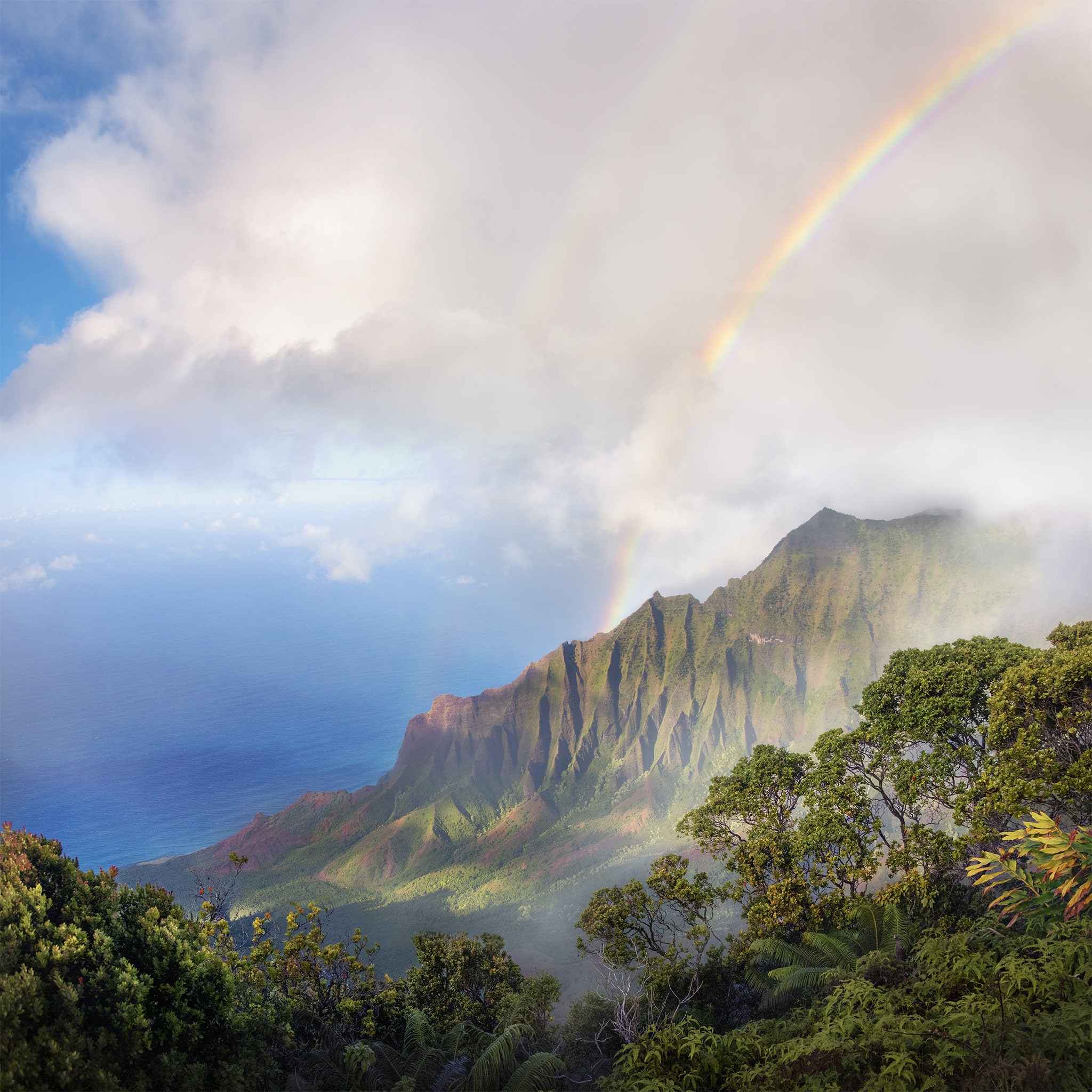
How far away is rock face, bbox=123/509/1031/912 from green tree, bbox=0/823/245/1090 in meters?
105

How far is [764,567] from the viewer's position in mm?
148125

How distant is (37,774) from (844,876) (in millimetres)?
250088

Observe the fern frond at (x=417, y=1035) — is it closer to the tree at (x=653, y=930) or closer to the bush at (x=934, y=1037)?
the tree at (x=653, y=930)

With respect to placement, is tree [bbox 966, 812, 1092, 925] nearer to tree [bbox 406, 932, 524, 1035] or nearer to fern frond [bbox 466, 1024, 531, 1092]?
fern frond [bbox 466, 1024, 531, 1092]

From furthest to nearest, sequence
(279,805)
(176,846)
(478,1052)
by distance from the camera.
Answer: (279,805)
(176,846)
(478,1052)

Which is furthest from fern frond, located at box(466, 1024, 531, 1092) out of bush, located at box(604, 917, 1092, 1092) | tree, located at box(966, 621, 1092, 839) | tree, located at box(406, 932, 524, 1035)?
tree, located at box(966, 621, 1092, 839)

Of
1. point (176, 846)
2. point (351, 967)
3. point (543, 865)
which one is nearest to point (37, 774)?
point (176, 846)

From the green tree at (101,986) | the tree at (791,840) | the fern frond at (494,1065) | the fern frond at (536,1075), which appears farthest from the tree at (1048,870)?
the green tree at (101,986)

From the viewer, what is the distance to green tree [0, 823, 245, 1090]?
10102mm

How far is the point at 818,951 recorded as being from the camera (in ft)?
63.7

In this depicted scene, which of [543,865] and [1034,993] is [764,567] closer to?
[543,865]

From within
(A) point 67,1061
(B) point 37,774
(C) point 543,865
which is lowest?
(C) point 543,865

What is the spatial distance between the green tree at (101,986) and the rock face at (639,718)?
4119 inches

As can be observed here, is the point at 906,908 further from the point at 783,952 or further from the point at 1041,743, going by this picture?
the point at 1041,743
